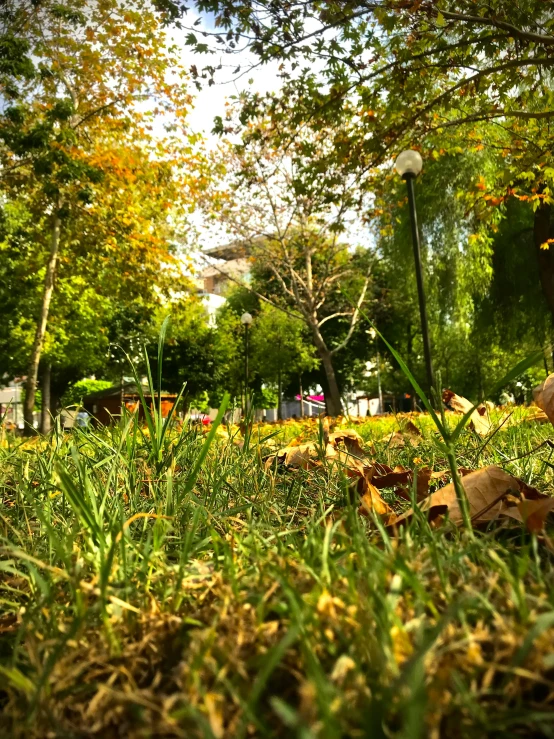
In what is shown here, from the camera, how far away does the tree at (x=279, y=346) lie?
30938mm

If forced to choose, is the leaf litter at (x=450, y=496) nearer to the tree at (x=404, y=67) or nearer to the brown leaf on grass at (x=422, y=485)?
the brown leaf on grass at (x=422, y=485)

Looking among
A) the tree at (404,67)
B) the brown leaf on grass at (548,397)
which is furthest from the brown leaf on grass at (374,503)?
the tree at (404,67)

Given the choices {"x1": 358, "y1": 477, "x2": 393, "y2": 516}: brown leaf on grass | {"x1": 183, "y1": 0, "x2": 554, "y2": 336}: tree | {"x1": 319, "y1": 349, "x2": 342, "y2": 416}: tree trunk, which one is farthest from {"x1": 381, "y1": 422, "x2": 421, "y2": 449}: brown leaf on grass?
{"x1": 319, "y1": 349, "x2": 342, "y2": 416}: tree trunk

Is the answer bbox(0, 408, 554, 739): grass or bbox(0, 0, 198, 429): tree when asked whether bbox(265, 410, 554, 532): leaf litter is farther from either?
bbox(0, 0, 198, 429): tree

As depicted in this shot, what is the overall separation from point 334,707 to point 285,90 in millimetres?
7289

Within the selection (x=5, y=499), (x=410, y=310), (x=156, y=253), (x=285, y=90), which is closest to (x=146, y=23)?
(x=156, y=253)

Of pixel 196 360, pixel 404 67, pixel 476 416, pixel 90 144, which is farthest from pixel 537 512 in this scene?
pixel 196 360

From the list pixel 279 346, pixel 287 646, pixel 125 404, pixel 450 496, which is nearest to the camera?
pixel 287 646

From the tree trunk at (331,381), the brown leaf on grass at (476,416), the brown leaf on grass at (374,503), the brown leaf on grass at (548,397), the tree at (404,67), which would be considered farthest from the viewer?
the tree trunk at (331,381)

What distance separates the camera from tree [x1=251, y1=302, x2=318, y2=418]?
3094 cm

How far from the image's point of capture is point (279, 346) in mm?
30938

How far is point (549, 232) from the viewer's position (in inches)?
620

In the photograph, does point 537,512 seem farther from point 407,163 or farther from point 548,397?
point 407,163

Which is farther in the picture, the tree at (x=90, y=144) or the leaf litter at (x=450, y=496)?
the tree at (x=90, y=144)
